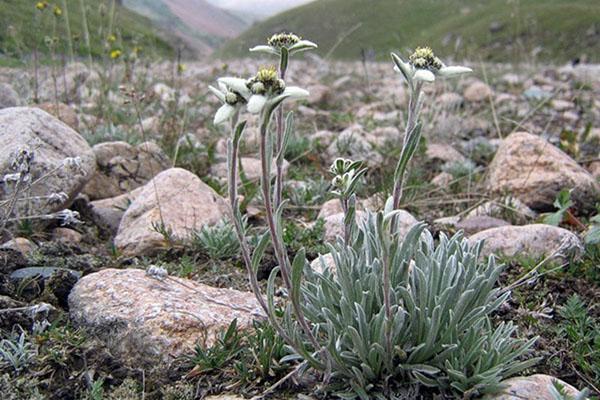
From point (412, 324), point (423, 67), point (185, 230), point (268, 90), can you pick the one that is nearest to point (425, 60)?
point (423, 67)

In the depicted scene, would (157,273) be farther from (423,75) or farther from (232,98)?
(423,75)

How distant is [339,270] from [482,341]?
54cm

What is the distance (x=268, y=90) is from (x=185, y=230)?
2118 millimetres

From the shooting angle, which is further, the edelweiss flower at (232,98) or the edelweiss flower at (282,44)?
the edelweiss flower at (282,44)

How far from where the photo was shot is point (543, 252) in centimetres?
308

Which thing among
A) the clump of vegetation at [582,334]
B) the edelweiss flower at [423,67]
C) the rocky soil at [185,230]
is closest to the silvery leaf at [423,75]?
the edelweiss flower at [423,67]

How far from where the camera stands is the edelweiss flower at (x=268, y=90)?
153 centimetres

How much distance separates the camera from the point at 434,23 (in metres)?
77.7

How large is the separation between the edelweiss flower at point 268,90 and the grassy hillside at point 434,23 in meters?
39.2

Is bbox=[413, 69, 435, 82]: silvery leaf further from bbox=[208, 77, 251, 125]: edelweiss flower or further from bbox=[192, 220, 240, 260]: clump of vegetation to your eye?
bbox=[192, 220, 240, 260]: clump of vegetation

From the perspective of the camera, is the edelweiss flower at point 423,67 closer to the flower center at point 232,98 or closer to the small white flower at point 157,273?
the flower center at point 232,98

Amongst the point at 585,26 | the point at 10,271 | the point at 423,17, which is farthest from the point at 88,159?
the point at 423,17

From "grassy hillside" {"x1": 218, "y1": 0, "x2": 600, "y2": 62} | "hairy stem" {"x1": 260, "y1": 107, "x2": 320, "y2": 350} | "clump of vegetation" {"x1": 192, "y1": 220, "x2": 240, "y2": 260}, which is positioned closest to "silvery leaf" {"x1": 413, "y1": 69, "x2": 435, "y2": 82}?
"hairy stem" {"x1": 260, "y1": 107, "x2": 320, "y2": 350}

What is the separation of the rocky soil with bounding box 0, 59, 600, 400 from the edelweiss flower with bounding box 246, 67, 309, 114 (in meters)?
0.97
